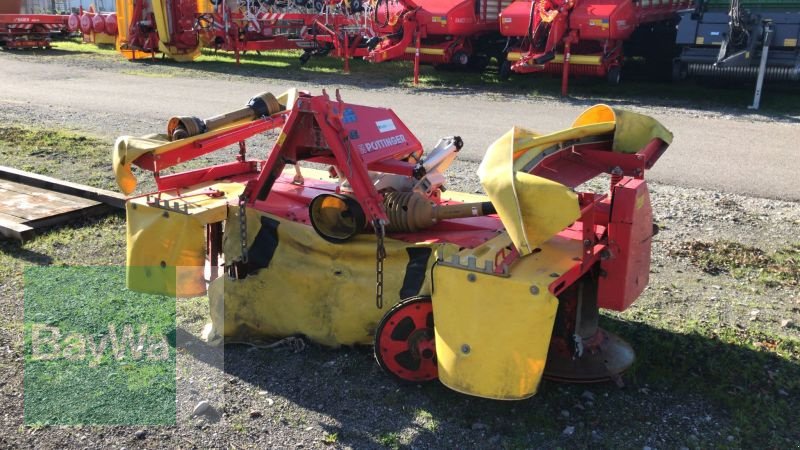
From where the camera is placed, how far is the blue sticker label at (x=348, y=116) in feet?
12.4

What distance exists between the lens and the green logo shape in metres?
3.49

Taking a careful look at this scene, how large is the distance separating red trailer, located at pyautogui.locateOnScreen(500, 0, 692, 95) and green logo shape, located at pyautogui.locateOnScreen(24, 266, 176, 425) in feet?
31.7

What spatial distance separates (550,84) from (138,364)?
1169 centimetres

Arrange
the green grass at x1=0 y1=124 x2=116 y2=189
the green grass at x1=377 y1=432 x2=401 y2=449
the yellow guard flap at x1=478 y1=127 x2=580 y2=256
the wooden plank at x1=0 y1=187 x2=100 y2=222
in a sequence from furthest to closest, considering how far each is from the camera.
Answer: the green grass at x1=0 y1=124 x2=116 y2=189, the wooden plank at x1=0 y1=187 x2=100 y2=222, the green grass at x1=377 y1=432 x2=401 y2=449, the yellow guard flap at x1=478 y1=127 x2=580 y2=256

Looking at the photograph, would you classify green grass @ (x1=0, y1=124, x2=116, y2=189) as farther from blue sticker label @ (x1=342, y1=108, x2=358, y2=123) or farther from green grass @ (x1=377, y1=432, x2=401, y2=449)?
green grass @ (x1=377, y1=432, x2=401, y2=449)

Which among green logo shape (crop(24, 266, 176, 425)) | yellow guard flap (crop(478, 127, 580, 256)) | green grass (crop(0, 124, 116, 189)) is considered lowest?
green logo shape (crop(24, 266, 176, 425))

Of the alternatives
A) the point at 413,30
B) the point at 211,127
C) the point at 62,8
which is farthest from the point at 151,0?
the point at 62,8

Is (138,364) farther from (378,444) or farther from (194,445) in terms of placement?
(378,444)

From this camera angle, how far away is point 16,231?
5.61m

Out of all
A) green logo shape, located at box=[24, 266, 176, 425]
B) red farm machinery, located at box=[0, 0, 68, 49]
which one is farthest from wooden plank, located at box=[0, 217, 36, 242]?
red farm machinery, located at box=[0, 0, 68, 49]

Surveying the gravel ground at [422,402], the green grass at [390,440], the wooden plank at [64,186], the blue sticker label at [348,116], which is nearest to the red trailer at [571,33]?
the wooden plank at [64,186]

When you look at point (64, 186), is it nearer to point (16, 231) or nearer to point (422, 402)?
point (16, 231)

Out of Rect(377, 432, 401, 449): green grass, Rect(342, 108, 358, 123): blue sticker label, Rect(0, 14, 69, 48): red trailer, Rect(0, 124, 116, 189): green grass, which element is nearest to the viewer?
Rect(377, 432, 401, 449): green grass

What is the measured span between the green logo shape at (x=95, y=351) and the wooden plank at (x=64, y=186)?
1.31m
